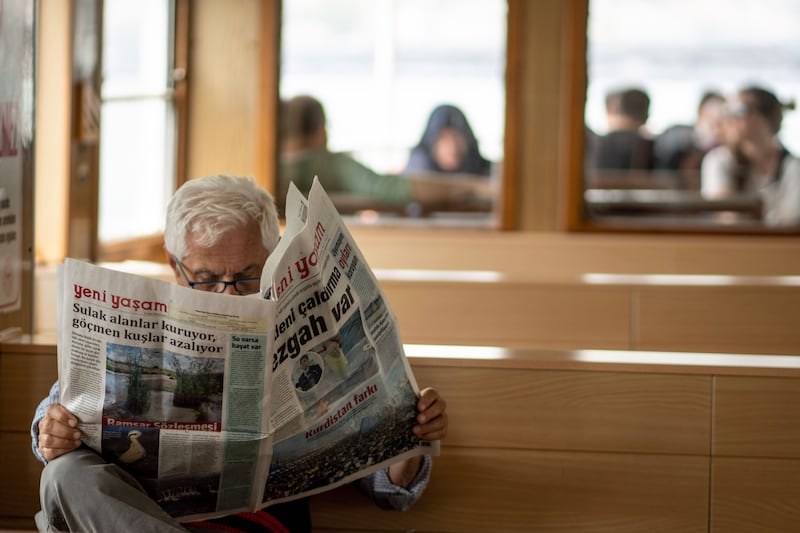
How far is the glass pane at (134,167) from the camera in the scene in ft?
12.3

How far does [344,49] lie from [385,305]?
338 cm

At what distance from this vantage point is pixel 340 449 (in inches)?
61.6

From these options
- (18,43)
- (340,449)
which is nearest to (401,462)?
(340,449)

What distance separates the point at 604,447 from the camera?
1771 millimetres

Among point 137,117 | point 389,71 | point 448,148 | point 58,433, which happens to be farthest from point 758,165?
point 58,433

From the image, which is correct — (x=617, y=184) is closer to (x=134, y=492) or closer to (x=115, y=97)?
(x=115, y=97)

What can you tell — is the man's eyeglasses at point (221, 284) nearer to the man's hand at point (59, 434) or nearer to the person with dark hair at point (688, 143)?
the man's hand at point (59, 434)

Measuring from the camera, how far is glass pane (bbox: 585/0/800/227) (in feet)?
15.0

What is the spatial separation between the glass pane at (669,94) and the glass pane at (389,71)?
463 mm

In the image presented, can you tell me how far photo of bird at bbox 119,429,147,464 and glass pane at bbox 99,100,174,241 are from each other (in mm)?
2177

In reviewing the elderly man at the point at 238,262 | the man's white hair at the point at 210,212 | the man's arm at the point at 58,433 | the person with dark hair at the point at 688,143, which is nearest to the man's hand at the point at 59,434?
the man's arm at the point at 58,433

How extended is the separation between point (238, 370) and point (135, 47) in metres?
2.92

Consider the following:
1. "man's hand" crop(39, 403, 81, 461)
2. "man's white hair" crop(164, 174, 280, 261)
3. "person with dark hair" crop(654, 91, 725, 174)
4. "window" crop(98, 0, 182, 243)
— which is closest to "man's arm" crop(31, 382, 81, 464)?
"man's hand" crop(39, 403, 81, 461)

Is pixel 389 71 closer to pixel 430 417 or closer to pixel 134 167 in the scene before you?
pixel 134 167
